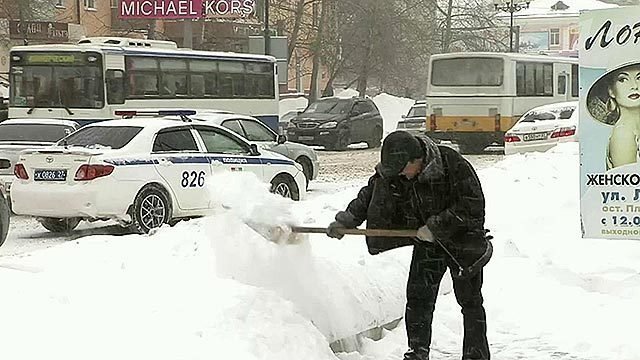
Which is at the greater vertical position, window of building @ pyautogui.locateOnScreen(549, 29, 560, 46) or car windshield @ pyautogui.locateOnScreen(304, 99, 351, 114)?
window of building @ pyautogui.locateOnScreen(549, 29, 560, 46)

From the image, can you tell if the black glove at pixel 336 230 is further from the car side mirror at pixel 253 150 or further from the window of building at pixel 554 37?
the window of building at pixel 554 37

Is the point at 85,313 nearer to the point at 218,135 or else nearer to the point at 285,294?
the point at 285,294

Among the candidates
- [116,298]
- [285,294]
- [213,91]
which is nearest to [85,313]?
[116,298]

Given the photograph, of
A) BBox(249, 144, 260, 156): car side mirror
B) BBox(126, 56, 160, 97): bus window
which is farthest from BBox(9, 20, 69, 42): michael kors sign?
BBox(249, 144, 260, 156): car side mirror

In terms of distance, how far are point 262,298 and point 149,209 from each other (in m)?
7.38

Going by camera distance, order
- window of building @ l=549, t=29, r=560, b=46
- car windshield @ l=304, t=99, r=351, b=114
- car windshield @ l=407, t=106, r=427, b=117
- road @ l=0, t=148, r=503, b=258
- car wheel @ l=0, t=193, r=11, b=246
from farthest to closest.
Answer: window of building @ l=549, t=29, r=560, b=46
car windshield @ l=407, t=106, r=427, b=117
car windshield @ l=304, t=99, r=351, b=114
road @ l=0, t=148, r=503, b=258
car wheel @ l=0, t=193, r=11, b=246

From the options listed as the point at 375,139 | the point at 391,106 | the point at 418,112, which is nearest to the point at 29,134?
the point at 375,139

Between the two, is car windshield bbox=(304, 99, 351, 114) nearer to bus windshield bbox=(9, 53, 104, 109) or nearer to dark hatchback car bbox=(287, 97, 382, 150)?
dark hatchback car bbox=(287, 97, 382, 150)

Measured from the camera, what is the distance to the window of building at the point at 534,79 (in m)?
29.9

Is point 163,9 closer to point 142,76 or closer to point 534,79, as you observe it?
point 534,79

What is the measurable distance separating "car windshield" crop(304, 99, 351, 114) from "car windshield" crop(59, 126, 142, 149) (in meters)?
19.2

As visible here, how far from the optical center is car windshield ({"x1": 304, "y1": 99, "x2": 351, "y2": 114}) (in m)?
32.8

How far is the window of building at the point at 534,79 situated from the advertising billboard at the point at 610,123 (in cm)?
2154

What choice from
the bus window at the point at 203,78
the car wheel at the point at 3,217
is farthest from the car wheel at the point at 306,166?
the car wheel at the point at 3,217
